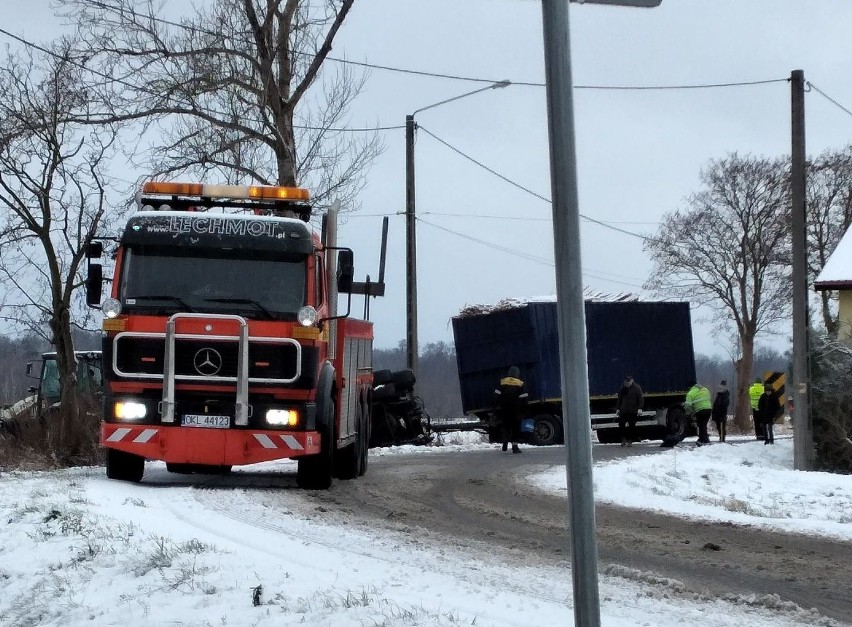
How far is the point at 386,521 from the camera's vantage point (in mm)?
11180

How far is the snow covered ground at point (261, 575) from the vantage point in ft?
20.9

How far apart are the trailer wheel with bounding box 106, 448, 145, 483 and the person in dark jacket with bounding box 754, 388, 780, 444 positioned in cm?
1891

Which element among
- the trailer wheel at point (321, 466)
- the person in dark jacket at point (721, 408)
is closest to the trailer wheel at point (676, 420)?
the person in dark jacket at point (721, 408)

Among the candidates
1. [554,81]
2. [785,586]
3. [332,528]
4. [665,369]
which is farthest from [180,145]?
[554,81]

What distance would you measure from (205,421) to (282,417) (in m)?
0.82

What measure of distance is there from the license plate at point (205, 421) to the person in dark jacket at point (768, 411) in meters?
19.2

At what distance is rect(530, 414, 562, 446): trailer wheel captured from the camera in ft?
102

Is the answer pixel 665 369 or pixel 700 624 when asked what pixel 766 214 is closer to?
pixel 665 369

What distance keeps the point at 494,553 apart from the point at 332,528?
5.70ft

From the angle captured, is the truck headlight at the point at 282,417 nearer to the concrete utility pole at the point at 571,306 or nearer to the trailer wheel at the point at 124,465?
the trailer wheel at the point at 124,465

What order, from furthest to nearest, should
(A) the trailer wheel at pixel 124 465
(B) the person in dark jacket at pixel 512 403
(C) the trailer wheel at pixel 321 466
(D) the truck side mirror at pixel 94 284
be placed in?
(B) the person in dark jacket at pixel 512 403 → (A) the trailer wheel at pixel 124 465 → (C) the trailer wheel at pixel 321 466 → (D) the truck side mirror at pixel 94 284

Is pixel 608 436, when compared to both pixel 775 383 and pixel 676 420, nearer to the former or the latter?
pixel 676 420

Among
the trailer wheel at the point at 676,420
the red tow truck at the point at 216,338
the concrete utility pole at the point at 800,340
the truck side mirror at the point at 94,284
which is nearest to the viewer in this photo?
the red tow truck at the point at 216,338

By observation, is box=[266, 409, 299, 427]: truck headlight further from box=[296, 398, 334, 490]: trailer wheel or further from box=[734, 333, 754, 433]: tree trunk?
box=[734, 333, 754, 433]: tree trunk
